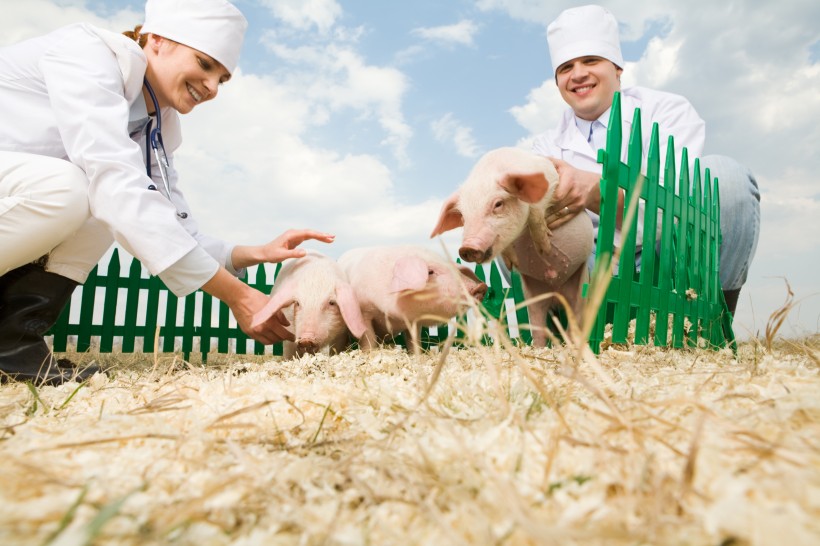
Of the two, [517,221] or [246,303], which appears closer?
[517,221]

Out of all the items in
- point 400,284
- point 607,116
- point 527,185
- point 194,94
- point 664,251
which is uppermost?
point 607,116

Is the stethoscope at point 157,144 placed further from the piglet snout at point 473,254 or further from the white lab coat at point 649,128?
the white lab coat at point 649,128

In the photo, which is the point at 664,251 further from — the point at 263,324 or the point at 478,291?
the point at 263,324

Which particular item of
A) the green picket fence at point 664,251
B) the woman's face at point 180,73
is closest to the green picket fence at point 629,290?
the green picket fence at point 664,251

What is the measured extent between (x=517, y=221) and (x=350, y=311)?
1.13 meters

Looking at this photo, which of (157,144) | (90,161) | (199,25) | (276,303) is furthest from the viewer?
(157,144)

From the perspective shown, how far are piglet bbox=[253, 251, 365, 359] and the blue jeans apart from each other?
130 inches

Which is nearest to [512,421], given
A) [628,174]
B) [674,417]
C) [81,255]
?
[674,417]

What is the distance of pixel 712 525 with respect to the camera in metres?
0.70

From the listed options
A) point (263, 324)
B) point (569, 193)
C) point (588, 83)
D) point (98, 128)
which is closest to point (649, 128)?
point (588, 83)

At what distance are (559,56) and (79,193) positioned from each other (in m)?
3.58

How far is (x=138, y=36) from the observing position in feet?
11.6

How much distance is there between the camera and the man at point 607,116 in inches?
178

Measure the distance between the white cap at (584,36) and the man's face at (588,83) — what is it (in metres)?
0.06
